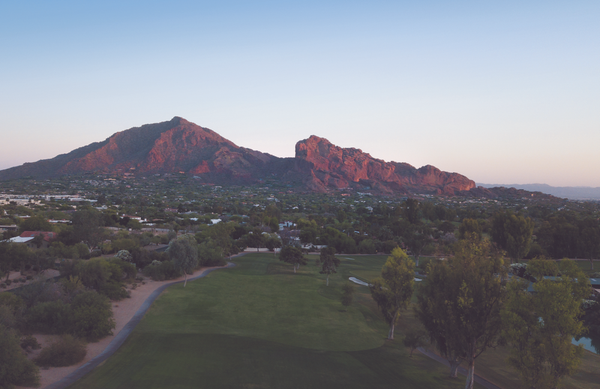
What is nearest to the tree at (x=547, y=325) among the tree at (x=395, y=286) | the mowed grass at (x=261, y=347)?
the mowed grass at (x=261, y=347)

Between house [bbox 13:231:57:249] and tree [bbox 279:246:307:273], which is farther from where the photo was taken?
tree [bbox 279:246:307:273]

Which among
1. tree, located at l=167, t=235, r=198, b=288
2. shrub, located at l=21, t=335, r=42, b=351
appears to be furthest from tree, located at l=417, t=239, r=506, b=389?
tree, located at l=167, t=235, r=198, b=288

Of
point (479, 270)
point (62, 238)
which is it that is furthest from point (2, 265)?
point (479, 270)

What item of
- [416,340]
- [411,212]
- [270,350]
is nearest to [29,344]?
[270,350]

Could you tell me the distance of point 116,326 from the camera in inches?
1125

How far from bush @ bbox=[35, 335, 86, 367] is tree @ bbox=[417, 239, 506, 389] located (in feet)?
73.3

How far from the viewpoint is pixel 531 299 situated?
17.8 m

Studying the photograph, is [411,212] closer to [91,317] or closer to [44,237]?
[44,237]

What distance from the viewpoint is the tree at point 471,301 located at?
62.5 feet

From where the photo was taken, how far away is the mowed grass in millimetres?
20953

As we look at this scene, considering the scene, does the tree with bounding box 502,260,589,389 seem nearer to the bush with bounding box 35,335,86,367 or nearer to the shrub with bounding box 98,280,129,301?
the bush with bounding box 35,335,86,367

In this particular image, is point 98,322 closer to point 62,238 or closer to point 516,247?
point 62,238

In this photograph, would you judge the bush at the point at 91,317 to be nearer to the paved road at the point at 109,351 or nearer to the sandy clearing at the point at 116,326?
the sandy clearing at the point at 116,326

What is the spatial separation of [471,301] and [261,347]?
14.9 metres
